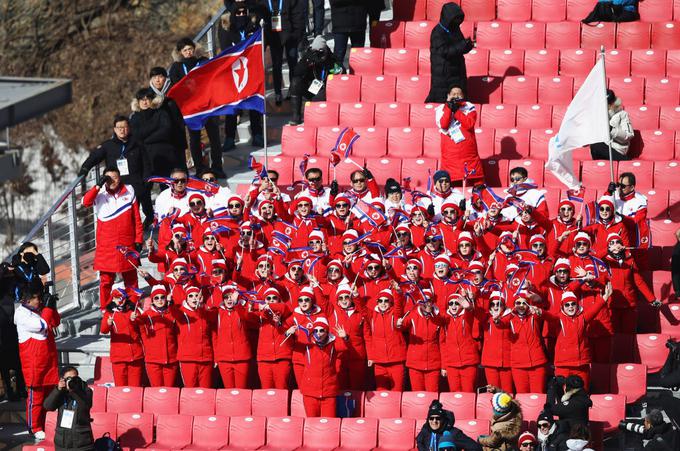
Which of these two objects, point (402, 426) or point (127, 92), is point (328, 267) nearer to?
point (402, 426)

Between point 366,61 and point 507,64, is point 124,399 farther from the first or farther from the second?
point 507,64

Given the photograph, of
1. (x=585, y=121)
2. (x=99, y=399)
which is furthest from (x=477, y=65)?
(x=99, y=399)

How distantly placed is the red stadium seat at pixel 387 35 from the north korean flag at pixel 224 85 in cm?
265

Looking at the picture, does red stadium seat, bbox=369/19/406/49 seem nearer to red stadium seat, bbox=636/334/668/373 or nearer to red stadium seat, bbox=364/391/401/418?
red stadium seat, bbox=636/334/668/373

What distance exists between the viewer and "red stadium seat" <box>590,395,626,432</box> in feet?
49.1

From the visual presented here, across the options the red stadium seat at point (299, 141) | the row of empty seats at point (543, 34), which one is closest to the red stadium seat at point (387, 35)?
the row of empty seats at point (543, 34)

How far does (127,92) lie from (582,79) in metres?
12.5

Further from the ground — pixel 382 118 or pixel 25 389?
pixel 382 118

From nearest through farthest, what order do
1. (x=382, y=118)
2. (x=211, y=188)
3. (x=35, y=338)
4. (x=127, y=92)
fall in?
(x=35, y=338), (x=211, y=188), (x=382, y=118), (x=127, y=92)

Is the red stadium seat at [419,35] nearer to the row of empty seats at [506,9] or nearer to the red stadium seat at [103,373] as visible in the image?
the row of empty seats at [506,9]

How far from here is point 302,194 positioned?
16797 millimetres

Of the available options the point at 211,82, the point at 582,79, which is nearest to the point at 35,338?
the point at 211,82

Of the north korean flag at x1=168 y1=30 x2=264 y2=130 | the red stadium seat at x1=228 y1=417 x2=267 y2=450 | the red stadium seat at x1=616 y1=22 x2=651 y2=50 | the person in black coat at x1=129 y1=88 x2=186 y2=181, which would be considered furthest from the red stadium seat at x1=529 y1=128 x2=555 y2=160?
the red stadium seat at x1=228 y1=417 x2=267 y2=450

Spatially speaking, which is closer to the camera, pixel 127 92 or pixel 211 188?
pixel 211 188
